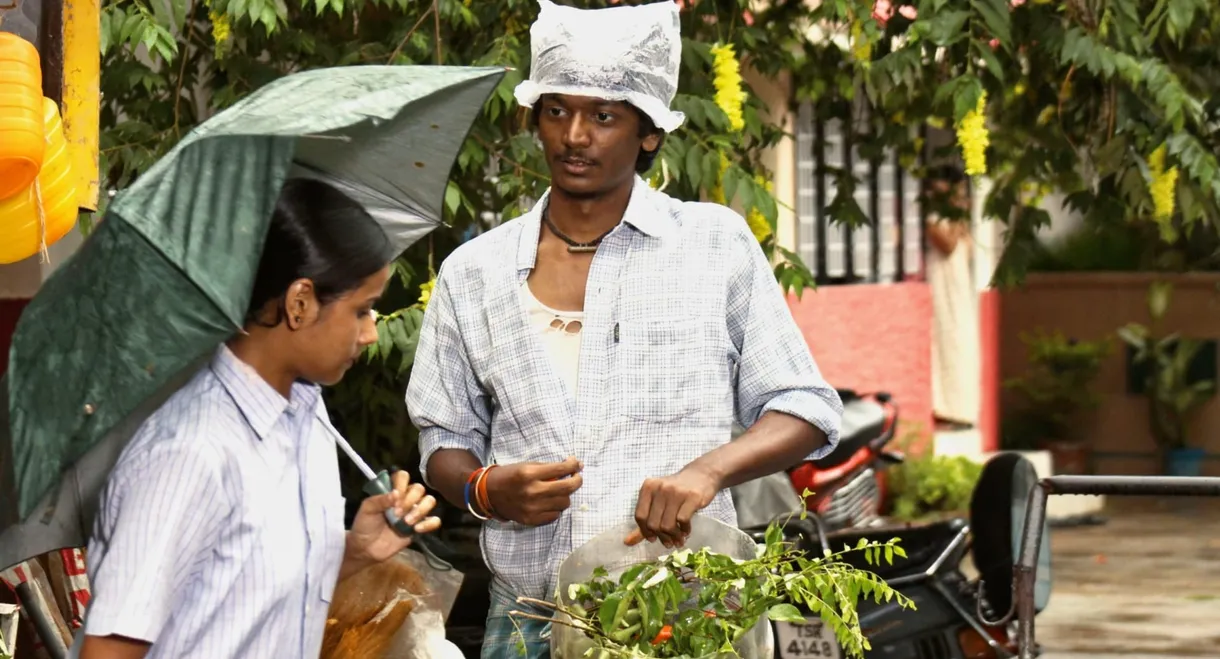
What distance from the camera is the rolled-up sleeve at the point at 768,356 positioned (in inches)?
133

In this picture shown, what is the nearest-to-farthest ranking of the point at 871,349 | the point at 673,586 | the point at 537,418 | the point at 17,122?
the point at 673,586, the point at 537,418, the point at 17,122, the point at 871,349

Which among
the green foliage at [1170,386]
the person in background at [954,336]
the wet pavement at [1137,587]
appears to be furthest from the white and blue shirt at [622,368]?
the green foliage at [1170,386]

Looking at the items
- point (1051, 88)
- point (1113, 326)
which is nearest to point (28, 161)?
point (1051, 88)

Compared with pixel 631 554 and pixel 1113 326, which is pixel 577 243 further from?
pixel 1113 326

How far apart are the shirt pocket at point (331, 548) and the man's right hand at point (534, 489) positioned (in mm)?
578

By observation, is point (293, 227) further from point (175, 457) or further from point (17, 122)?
point (17, 122)

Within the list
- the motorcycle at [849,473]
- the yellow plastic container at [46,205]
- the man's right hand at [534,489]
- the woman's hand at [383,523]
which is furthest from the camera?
the motorcycle at [849,473]

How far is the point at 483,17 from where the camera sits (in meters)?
5.67

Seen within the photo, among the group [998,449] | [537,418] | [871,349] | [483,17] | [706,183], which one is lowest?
[998,449]

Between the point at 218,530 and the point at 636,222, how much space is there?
1282 mm

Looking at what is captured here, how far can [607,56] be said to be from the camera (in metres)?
3.32

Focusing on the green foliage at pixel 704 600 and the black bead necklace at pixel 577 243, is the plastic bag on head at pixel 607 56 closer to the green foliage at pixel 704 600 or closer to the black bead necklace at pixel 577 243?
the black bead necklace at pixel 577 243

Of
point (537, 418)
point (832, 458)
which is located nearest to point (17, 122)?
point (537, 418)

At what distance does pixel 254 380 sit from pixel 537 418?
0.95 m
